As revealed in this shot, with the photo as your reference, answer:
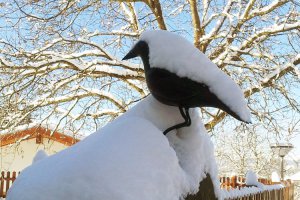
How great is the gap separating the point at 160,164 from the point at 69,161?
0.76 ft

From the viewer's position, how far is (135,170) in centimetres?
90

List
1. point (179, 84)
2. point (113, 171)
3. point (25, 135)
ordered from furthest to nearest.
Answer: point (25, 135) < point (179, 84) < point (113, 171)

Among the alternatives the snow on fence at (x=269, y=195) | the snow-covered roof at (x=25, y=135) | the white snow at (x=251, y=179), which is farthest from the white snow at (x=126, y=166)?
the snow-covered roof at (x=25, y=135)

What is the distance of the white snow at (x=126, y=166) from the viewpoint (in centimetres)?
83

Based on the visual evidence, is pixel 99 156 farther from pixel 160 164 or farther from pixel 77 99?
pixel 77 99

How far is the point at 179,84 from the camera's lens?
3.62 ft

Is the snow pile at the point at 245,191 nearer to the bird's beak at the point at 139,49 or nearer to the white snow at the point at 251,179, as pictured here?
the white snow at the point at 251,179

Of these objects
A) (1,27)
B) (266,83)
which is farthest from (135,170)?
(1,27)

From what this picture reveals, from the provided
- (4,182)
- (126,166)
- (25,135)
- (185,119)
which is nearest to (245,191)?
(185,119)

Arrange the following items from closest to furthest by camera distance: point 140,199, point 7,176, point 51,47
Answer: point 140,199 → point 51,47 → point 7,176

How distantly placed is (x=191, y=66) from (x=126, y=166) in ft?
1.25

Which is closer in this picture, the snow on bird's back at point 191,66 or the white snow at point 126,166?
the white snow at point 126,166

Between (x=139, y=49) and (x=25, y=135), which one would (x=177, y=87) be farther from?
(x=25, y=135)

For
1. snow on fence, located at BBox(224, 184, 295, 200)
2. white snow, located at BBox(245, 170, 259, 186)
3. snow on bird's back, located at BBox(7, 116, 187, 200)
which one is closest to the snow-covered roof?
white snow, located at BBox(245, 170, 259, 186)
